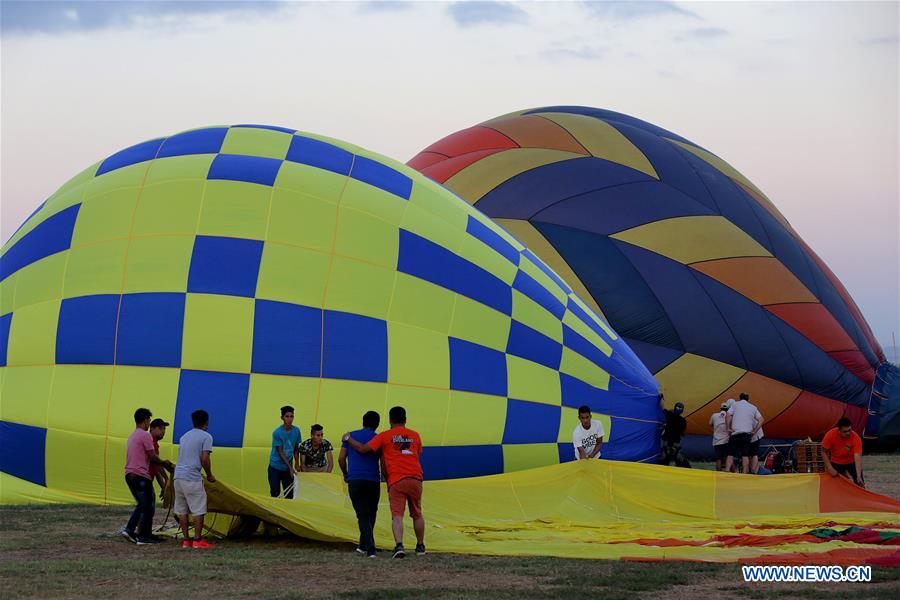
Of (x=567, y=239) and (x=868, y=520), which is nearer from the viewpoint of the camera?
(x=868, y=520)

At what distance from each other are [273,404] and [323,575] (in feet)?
12.4

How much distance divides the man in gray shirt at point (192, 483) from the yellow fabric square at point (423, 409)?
2.61 metres

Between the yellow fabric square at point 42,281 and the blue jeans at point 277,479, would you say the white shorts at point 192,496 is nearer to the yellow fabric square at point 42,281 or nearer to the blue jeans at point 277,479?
the blue jeans at point 277,479

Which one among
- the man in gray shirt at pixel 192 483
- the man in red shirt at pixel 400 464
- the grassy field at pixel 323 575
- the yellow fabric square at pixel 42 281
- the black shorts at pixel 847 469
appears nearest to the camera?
the grassy field at pixel 323 575

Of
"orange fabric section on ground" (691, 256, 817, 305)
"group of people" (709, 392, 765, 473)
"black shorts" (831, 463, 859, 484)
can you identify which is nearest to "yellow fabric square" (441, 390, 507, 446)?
"black shorts" (831, 463, 859, 484)

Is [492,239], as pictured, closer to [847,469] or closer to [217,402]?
[217,402]

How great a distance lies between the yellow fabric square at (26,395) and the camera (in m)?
12.2

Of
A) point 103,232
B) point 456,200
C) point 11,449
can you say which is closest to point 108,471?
point 11,449

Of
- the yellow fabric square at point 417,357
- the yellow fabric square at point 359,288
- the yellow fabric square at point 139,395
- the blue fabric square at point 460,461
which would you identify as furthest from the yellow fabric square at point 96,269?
the blue fabric square at point 460,461

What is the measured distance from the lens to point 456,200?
534 inches

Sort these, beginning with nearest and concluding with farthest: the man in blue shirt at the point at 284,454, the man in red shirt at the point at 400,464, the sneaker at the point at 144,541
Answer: the man in red shirt at the point at 400,464 < the sneaker at the point at 144,541 < the man in blue shirt at the point at 284,454

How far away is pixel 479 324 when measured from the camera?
40.2 feet

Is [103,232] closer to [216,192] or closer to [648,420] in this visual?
[216,192]

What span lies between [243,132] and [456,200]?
2.45m
